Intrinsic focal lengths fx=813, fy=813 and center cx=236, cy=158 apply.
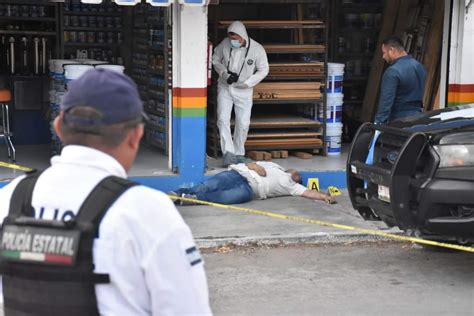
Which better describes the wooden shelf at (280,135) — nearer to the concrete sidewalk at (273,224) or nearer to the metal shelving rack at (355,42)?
the concrete sidewalk at (273,224)

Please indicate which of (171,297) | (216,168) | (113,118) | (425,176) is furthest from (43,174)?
(216,168)

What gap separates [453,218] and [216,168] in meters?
4.78

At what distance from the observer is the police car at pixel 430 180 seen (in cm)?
594

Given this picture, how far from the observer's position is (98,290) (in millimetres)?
2049

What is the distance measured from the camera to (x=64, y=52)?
12.3 metres

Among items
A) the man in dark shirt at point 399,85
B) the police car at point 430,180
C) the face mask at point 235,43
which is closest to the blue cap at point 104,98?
the police car at point 430,180

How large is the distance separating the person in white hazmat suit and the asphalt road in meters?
2.90

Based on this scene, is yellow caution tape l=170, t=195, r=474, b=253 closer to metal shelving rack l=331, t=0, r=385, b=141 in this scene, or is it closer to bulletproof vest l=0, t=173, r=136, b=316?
bulletproof vest l=0, t=173, r=136, b=316

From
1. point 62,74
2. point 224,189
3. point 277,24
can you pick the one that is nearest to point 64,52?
point 62,74

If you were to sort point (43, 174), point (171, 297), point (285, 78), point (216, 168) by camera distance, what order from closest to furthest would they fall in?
point (171, 297), point (43, 174), point (216, 168), point (285, 78)

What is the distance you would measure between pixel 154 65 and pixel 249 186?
9.73ft

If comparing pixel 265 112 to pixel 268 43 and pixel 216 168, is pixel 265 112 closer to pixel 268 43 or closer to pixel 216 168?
pixel 268 43

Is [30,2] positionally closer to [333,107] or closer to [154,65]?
[154,65]

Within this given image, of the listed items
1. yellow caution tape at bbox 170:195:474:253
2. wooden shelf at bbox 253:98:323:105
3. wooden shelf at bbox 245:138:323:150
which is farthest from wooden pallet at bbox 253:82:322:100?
yellow caution tape at bbox 170:195:474:253
